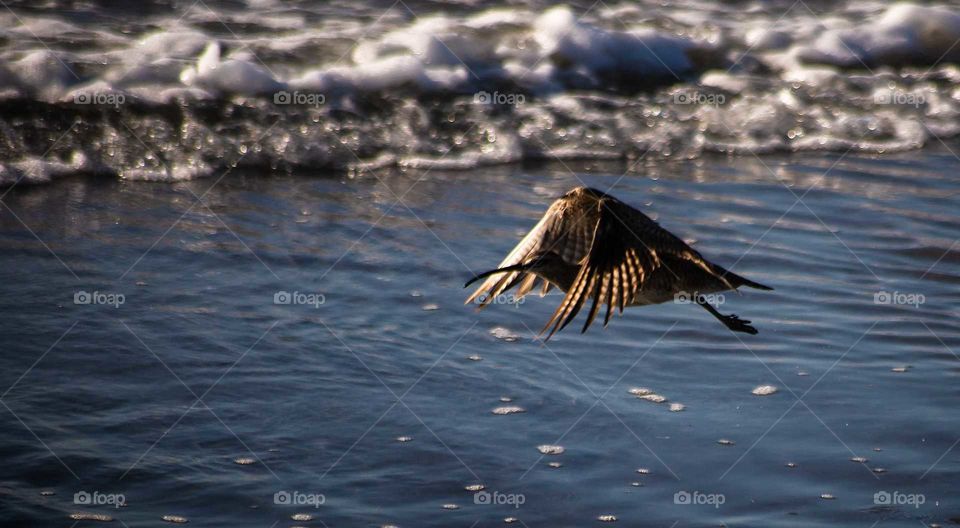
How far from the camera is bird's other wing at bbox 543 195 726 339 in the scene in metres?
3.38

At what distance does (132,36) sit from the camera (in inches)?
389

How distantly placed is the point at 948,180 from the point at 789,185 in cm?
110

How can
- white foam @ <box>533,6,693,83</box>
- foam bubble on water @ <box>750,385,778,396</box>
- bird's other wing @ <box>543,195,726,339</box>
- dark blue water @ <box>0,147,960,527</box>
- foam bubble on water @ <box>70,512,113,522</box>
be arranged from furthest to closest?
white foam @ <box>533,6,693,83</box>, foam bubble on water @ <box>750,385,778,396</box>, dark blue water @ <box>0,147,960,527</box>, foam bubble on water @ <box>70,512,113,522</box>, bird's other wing @ <box>543,195,726,339</box>

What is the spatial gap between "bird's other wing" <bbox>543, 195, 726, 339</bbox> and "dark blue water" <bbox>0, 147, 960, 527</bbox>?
1.16 m

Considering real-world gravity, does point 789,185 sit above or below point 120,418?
above

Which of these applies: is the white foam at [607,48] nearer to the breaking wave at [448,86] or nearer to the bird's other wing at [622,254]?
Result: the breaking wave at [448,86]

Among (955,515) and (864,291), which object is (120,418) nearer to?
(955,515)

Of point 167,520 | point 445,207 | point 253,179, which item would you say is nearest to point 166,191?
point 253,179

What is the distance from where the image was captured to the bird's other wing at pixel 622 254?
3377mm

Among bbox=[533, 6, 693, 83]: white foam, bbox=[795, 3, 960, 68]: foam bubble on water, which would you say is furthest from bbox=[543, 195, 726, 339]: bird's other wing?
bbox=[795, 3, 960, 68]: foam bubble on water

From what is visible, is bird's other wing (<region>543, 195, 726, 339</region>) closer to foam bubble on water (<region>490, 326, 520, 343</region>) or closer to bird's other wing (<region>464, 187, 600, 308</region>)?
bird's other wing (<region>464, 187, 600, 308</region>)

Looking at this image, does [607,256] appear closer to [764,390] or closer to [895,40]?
[764,390]

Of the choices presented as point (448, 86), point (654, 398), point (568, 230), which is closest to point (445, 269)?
point (654, 398)

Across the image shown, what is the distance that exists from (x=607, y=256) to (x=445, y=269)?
10.1ft
